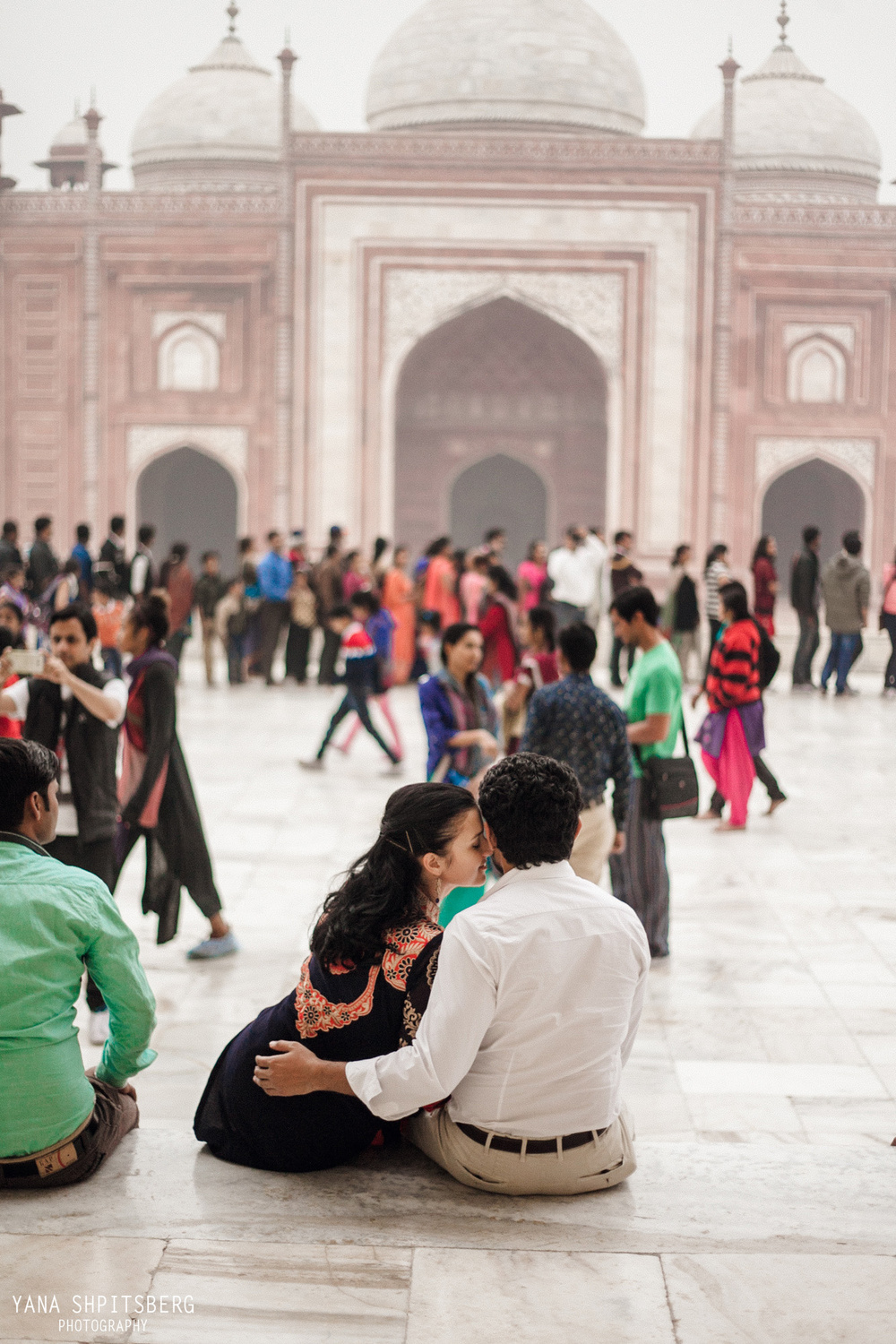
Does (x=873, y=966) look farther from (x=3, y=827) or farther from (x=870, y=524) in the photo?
(x=870, y=524)

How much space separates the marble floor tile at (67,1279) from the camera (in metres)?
1.96

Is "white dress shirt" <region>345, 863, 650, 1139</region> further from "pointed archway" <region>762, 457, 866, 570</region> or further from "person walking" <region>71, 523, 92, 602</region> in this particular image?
"pointed archway" <region>762, 457, 866, 570</region>

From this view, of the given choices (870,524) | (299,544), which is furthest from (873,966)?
(870,524)

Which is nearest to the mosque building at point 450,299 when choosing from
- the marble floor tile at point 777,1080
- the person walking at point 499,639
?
the person walking at point 499,639

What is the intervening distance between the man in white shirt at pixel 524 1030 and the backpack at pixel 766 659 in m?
4.01

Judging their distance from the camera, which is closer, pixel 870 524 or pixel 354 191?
pixel 354 191

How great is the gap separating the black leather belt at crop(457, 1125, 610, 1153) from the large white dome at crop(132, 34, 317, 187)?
1926 centimetres

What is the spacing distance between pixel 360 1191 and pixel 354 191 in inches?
624

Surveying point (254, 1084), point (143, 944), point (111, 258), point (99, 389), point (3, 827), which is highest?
point (111, 258)

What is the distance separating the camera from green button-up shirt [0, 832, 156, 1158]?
7.45ft

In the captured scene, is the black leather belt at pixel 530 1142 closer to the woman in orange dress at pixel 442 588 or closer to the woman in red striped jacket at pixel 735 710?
the woman in red striped jacket at pixel 735 710

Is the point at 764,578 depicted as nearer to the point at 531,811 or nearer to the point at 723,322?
the point at 723,322

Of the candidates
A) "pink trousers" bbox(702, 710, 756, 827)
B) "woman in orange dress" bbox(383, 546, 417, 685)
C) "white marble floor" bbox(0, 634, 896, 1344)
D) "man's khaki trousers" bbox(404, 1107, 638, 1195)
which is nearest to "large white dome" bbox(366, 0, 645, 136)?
"woman in orange dress" bbox(383, 546, 417, 685)

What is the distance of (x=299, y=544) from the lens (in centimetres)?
1153
